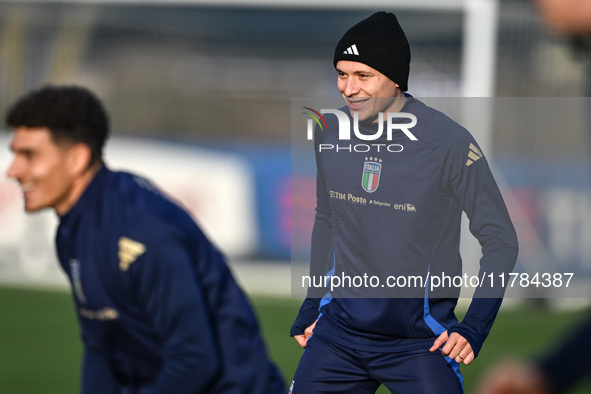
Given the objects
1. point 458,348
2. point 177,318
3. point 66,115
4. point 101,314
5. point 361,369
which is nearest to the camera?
point 458,348

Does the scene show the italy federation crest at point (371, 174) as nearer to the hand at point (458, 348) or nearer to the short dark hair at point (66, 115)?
the hand at point (458, 348)

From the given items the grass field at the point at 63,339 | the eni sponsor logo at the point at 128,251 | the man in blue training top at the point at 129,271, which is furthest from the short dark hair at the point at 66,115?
the grass field at the point at 63,339

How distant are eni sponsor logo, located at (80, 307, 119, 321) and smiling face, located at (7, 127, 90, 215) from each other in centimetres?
35

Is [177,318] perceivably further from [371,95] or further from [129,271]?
[371,95]

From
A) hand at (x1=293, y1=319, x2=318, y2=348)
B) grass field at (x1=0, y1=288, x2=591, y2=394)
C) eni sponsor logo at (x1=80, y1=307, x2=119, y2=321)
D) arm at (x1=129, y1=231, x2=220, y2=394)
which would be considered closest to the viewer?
hand at (x1=293, y1=319, x2=318, y2=348)

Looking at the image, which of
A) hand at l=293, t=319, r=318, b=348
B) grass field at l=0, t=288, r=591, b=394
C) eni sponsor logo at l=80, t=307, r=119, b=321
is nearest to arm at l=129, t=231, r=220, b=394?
eni sponsor logo at l=80, t=307, r=119, b=321

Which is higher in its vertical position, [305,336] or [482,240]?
[482,240]

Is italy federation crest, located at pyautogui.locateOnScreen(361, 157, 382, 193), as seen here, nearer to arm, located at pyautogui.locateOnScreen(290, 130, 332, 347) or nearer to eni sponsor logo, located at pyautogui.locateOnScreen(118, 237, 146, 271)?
arm, located at pyautogui.locateOnScreen(290, 130, 332, 347)

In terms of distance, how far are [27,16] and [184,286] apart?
10722mm

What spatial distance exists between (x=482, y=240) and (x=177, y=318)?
4.88ft

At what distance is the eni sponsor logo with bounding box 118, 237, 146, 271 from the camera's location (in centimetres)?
251

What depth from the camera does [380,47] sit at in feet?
3.77

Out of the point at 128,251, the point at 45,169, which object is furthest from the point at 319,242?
the point at 45,169

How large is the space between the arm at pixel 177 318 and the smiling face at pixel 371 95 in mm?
1407
